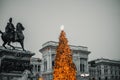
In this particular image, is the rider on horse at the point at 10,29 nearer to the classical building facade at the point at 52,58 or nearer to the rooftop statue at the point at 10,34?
the rooftop statue at the point at 10,34

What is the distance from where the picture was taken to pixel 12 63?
77.8 feet

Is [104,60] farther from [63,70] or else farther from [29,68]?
[29,68]

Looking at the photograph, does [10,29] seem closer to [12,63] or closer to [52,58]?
[12,63]

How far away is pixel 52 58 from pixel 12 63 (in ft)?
169

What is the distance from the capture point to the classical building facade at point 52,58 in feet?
245

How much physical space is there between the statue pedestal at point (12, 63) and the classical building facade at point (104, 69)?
244ft

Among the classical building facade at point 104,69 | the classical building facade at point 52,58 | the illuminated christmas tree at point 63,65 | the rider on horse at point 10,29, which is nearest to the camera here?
the rider on horse at point 10,29

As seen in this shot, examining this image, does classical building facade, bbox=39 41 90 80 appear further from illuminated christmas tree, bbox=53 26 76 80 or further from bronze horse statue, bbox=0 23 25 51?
bronze horse statue, bbox=0 23 25 51

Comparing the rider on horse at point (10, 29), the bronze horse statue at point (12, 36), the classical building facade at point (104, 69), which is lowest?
the classical building facade at point (104, 69)

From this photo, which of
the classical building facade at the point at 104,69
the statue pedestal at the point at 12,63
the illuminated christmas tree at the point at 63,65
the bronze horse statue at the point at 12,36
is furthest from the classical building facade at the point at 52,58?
the statue pedestal at the point at 12,63

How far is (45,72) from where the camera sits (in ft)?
251

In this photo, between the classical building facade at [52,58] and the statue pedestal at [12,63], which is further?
the classical building facade at [52,58]

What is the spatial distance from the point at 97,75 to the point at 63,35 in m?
56.9

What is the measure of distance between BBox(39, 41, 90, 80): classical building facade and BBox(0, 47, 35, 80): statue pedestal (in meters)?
49.6
